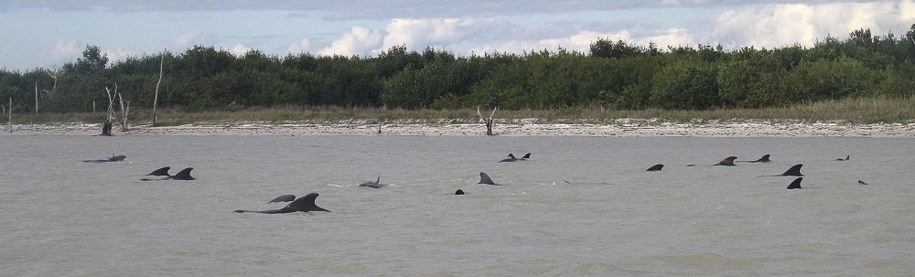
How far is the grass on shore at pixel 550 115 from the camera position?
35156 millimetres

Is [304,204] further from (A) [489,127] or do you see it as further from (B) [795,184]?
(A) [489,127]

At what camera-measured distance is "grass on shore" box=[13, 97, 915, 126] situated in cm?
3516

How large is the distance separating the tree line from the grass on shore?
352cm

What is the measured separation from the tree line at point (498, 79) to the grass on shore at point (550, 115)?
11.5 ft

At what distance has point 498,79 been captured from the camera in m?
51.8

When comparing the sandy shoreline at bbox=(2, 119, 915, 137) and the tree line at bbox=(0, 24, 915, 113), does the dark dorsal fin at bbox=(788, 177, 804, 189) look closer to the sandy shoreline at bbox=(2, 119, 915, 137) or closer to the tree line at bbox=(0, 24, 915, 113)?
the sandy shoreline at bbox=(2, 119, 915, 137)

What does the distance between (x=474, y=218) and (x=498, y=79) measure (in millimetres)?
37243

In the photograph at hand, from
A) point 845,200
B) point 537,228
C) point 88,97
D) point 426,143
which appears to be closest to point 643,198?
point 845,200

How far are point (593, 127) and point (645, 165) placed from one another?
41.6 feet

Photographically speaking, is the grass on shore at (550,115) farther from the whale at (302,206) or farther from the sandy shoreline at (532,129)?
the whale at (302,206)

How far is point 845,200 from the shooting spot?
1650 centimetres

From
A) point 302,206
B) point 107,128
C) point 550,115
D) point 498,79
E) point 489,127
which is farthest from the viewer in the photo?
point 498,79

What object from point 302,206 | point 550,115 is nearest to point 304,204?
point 302,206

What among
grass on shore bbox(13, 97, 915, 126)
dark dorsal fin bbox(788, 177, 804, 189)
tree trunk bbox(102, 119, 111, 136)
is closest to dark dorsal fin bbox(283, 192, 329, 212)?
dark dorsal fin bbox(788, 177, 804, 189)
